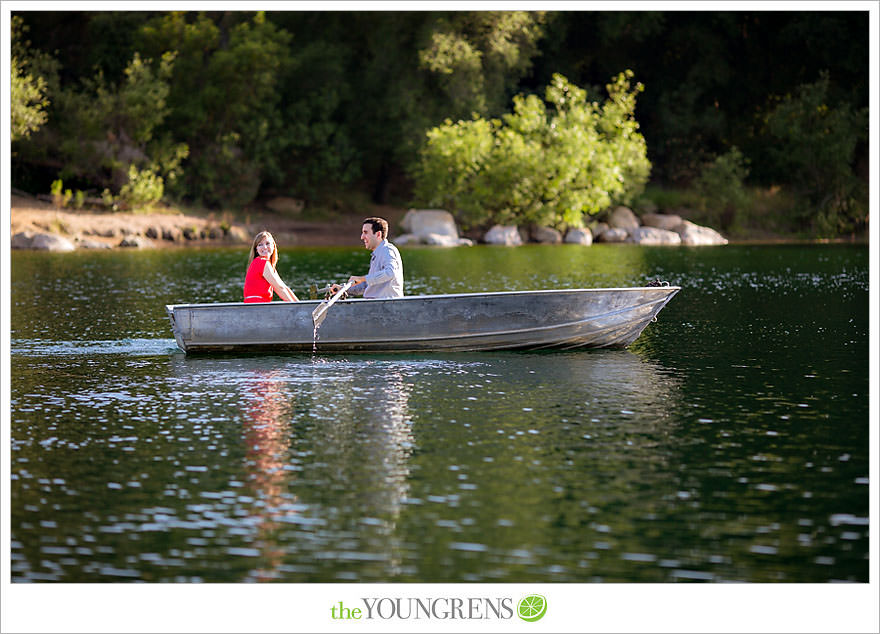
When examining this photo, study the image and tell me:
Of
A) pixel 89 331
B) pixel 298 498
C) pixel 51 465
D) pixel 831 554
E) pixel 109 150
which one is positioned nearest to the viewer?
pixel 831 554

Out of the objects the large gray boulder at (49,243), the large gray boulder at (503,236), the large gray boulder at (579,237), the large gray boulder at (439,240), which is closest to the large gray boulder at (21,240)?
the large gray boulder at (49,243)

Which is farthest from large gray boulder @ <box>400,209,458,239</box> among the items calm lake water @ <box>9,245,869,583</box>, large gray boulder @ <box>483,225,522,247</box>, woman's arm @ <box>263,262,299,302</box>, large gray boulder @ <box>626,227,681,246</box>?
woman's arm @ <box>263,262,299,302</box>

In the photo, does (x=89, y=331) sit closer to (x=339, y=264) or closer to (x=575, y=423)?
(x=575, y=423)

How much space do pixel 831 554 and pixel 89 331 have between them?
12.9 metres

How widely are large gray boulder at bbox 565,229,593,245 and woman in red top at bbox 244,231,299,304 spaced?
35728mm

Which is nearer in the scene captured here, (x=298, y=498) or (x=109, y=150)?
(x=298, y=498)

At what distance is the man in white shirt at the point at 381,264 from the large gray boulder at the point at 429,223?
34.4 metres

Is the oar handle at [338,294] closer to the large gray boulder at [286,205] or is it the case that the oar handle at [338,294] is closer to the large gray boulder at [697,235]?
the large gray boulder at [697,235]

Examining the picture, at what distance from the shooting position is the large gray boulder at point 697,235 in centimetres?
5159

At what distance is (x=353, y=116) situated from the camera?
56906mm

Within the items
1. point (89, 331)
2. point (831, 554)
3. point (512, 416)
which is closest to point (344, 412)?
point (512, 416)

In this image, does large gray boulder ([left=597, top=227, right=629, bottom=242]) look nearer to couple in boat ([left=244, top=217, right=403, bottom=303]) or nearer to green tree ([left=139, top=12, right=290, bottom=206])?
green tree ([left=139, top=12, right=290, bottom=206])

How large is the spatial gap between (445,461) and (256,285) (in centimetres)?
683

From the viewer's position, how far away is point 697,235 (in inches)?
2046
